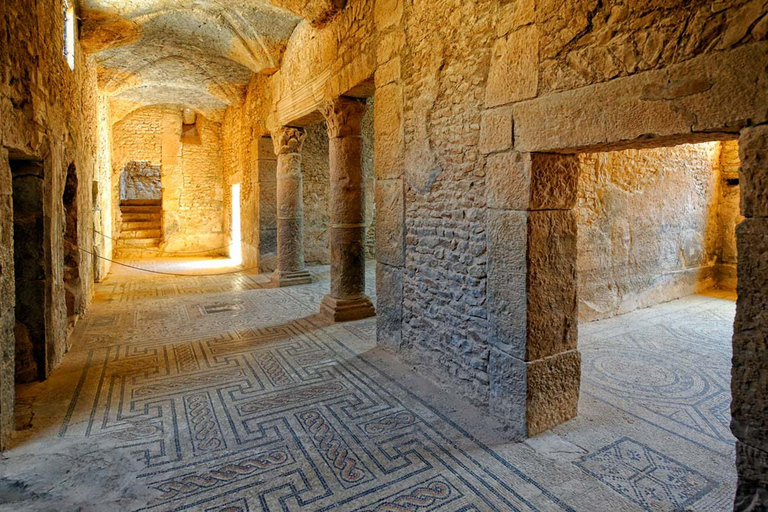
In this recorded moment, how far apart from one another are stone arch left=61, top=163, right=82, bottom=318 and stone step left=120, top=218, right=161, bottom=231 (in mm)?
8250

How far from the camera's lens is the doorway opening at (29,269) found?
360 cm

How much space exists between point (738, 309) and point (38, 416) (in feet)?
13.5

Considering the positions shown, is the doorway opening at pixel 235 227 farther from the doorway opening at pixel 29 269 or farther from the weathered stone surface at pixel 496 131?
the weathered stone surface at pixel 496 131

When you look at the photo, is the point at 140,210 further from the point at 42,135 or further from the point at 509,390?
the point at 509,390

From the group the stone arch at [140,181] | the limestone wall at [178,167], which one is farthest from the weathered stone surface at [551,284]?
the stone arch at [140,181]

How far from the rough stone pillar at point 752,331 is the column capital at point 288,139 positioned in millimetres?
6708

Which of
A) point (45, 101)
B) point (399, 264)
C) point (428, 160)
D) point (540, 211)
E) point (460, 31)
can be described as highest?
point (460, 31)

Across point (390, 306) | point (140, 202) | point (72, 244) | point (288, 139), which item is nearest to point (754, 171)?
point (390, 306)

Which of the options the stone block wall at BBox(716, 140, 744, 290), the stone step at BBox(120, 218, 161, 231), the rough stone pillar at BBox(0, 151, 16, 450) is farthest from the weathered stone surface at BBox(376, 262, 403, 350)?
the stone step at BBox(120, 218, 161, 231)

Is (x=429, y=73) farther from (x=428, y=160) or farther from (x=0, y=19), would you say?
(x=0, y=19)

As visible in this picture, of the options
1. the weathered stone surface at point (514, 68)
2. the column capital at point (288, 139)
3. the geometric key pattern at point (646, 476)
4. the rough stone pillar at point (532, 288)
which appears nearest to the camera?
the geometric key pattern at point (646, 476)

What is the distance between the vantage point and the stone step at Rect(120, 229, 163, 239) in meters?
12.8

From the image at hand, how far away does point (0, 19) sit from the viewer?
2684 mm

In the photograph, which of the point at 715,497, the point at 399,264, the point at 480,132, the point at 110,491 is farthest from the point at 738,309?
the point at 110,491
